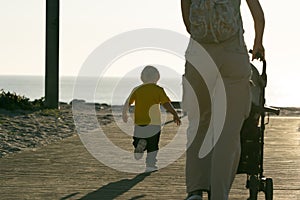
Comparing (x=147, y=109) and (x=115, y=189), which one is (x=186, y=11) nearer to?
(x=115, y=189)

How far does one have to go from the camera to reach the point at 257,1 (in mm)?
7820

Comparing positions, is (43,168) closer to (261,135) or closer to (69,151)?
(69,151)

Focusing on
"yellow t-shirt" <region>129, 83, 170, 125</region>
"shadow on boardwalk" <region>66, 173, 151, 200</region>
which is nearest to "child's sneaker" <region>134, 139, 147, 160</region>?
"yellow t-shirt" <region>129, 83, 170, 125</region>

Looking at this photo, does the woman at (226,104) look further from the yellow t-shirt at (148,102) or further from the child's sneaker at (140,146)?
the yellow t-shirt at (148,102)

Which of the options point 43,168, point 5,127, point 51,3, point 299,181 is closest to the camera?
point 299,181

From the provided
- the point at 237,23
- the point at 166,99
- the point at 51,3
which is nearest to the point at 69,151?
the point at 166,99

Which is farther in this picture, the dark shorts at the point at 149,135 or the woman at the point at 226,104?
the dark shorts at the point at 149,135

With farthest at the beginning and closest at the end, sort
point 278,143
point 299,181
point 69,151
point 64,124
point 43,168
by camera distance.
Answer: point 64,124, point 278,143, point 69,151, point 43,168, point 299,181

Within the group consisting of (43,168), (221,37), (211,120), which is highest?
(221,37)

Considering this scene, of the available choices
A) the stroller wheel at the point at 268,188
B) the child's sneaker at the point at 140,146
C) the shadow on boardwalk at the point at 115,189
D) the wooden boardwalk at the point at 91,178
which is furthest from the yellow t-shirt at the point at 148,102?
the stroller wheel at the point at 268,188

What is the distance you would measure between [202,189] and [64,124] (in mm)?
13109

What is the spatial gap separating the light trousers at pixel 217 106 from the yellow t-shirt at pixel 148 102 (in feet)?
16.2

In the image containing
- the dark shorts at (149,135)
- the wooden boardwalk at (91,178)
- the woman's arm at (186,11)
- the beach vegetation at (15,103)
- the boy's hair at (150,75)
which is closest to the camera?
A: the woman's arm at (186,11)

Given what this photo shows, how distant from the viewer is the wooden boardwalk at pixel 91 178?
9711mm
